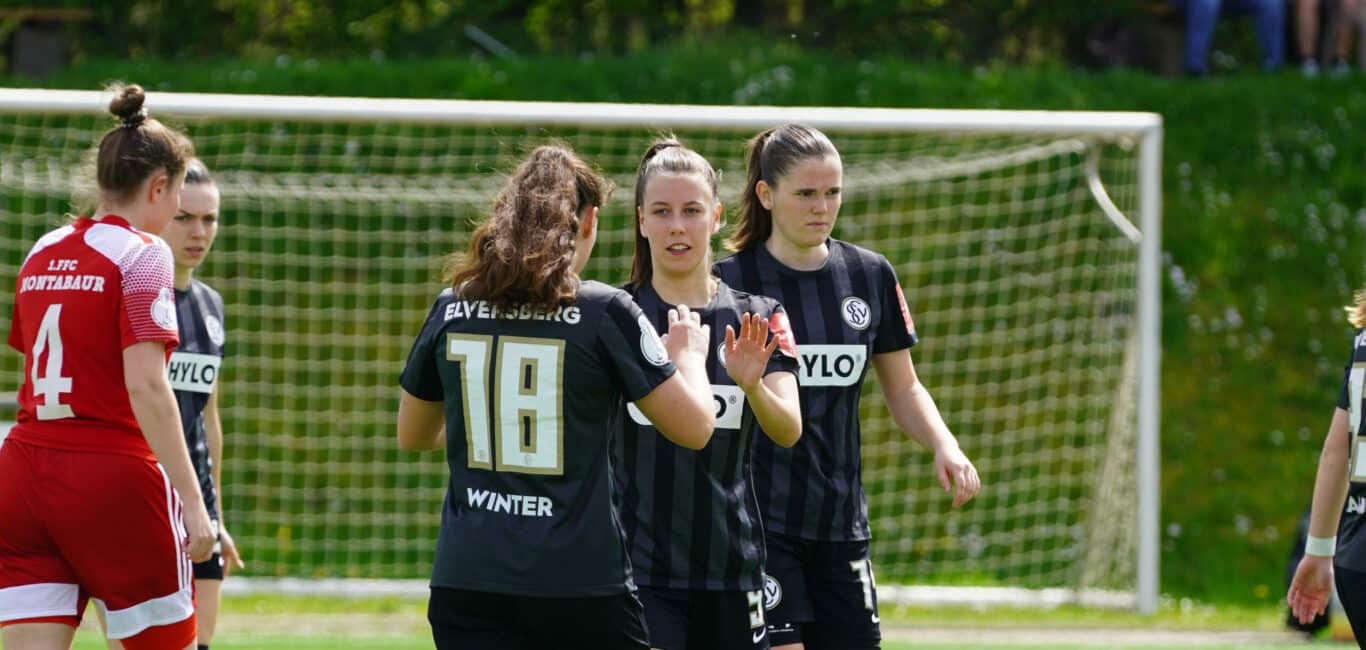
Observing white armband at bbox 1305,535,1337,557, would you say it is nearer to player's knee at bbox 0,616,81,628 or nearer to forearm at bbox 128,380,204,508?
forearm at bbox 128,380,204,508

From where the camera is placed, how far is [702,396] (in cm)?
323

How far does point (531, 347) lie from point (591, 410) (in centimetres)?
17

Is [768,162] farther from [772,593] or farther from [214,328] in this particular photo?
[214,328]

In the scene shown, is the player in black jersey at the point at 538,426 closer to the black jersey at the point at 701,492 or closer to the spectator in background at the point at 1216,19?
the black jersey at the point at 701,492

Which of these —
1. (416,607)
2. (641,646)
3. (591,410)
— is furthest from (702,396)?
(416,607)

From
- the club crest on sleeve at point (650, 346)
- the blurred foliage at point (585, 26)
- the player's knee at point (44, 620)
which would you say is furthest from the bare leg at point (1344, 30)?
the player's knee at point (44, 620)

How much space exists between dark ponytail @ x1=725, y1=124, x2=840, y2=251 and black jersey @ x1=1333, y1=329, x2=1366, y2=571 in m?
1.37

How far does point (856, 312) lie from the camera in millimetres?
4258

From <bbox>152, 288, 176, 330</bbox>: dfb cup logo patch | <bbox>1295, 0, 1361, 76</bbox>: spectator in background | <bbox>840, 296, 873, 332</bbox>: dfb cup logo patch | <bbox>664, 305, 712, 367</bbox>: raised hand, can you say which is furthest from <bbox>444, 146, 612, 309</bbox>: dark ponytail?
<bbox>1295, 0, 1361, 76</bbox>: spectator in background

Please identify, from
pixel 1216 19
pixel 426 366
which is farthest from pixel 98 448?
pixel 1216 19

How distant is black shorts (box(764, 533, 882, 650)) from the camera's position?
4.10m

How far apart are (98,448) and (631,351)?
147cm

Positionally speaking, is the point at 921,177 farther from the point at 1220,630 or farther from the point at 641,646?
the point at 641,646

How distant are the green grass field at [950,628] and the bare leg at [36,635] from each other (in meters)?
3.22
